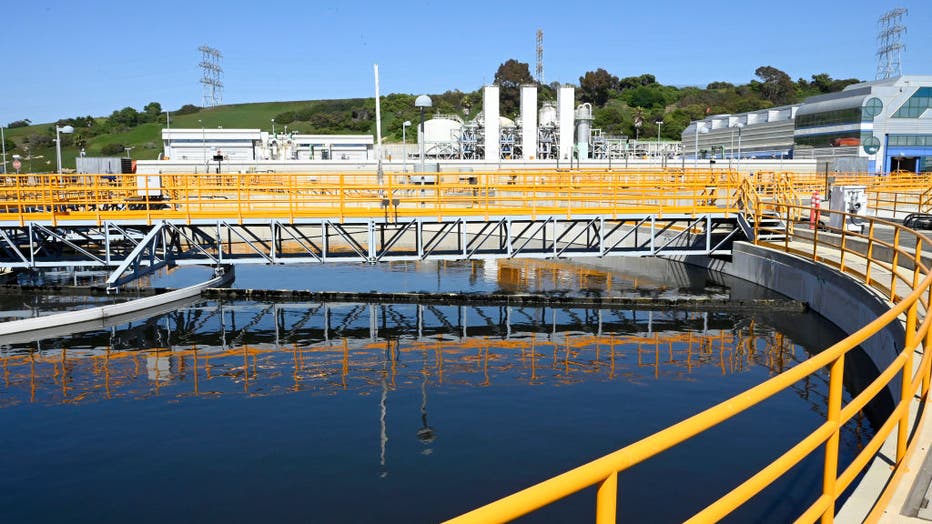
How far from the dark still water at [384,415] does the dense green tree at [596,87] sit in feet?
467

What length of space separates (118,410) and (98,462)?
2331mm

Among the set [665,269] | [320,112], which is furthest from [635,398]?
[320,112]

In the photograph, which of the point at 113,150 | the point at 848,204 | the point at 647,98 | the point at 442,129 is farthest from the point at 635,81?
the point at 848,204

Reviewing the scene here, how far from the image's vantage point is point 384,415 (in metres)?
11.0

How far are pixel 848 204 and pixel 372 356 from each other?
53.7 feet

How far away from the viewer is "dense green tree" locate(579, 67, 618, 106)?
154m

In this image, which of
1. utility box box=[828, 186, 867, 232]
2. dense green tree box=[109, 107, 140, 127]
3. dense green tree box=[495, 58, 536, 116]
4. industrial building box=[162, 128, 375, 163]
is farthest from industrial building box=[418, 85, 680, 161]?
dense green tree box=[109, 107, 140, 127]

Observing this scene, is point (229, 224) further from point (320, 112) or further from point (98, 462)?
point (320, 112)

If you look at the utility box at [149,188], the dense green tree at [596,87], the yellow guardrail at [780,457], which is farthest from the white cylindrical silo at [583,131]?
the dense green tree at [596,87]

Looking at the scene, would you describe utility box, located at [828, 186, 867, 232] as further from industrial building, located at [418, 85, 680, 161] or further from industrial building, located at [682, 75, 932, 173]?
industrial building, located at [682, 75, 932, 173]

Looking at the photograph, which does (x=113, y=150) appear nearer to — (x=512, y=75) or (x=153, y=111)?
(x=153, y=111)

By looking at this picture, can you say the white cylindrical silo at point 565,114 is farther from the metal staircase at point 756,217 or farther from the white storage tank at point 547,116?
the metal staircase at point 756,217

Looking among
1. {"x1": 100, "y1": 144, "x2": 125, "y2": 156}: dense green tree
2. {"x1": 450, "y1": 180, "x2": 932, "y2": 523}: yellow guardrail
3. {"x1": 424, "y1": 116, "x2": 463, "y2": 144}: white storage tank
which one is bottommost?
{"x1": 450, "y1": 180, "x2": 932, "y2": 523}: yellow guardrail

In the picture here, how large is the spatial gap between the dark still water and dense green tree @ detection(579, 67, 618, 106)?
467 feet
